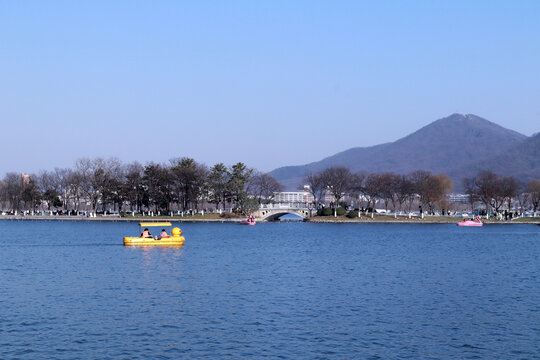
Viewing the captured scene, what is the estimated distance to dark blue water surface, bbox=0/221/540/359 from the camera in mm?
28453

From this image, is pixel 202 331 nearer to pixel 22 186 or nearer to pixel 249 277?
pixel 249 277

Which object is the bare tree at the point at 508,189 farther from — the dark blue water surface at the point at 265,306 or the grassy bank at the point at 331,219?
the dark blue water surface at the point at 265,306

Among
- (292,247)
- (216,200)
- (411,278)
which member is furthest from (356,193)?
(411,278)

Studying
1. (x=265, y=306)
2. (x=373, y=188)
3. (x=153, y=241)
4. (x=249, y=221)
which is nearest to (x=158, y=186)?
(x=249, y=221)

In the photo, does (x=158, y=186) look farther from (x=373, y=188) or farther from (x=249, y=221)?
(x=373, y=188)

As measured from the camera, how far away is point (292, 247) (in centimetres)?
8069

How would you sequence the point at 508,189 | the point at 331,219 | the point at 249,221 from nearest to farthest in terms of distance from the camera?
the point at 249,221 < the point at 331,219 < the point at 508,189

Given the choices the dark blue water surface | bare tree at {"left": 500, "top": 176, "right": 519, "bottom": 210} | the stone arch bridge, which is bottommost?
the dark blue water surface

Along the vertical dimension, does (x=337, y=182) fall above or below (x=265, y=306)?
above

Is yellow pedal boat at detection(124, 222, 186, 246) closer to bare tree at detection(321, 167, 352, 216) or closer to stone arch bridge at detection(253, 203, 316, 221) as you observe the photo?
stone arch bridge at detection(253, 203, 316, 221)

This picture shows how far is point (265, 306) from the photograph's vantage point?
3747cm

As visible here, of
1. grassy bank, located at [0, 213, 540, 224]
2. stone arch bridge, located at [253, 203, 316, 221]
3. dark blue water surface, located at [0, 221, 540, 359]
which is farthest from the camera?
stone arch bridge, located at [253, 203, 316, 221]

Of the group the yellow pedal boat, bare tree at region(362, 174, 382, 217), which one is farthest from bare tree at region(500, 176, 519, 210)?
the yellow pedal boat

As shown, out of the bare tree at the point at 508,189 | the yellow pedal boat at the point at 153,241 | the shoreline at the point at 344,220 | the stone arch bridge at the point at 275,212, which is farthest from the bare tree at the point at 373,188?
the yellow pedal boat at the point at 153,241
